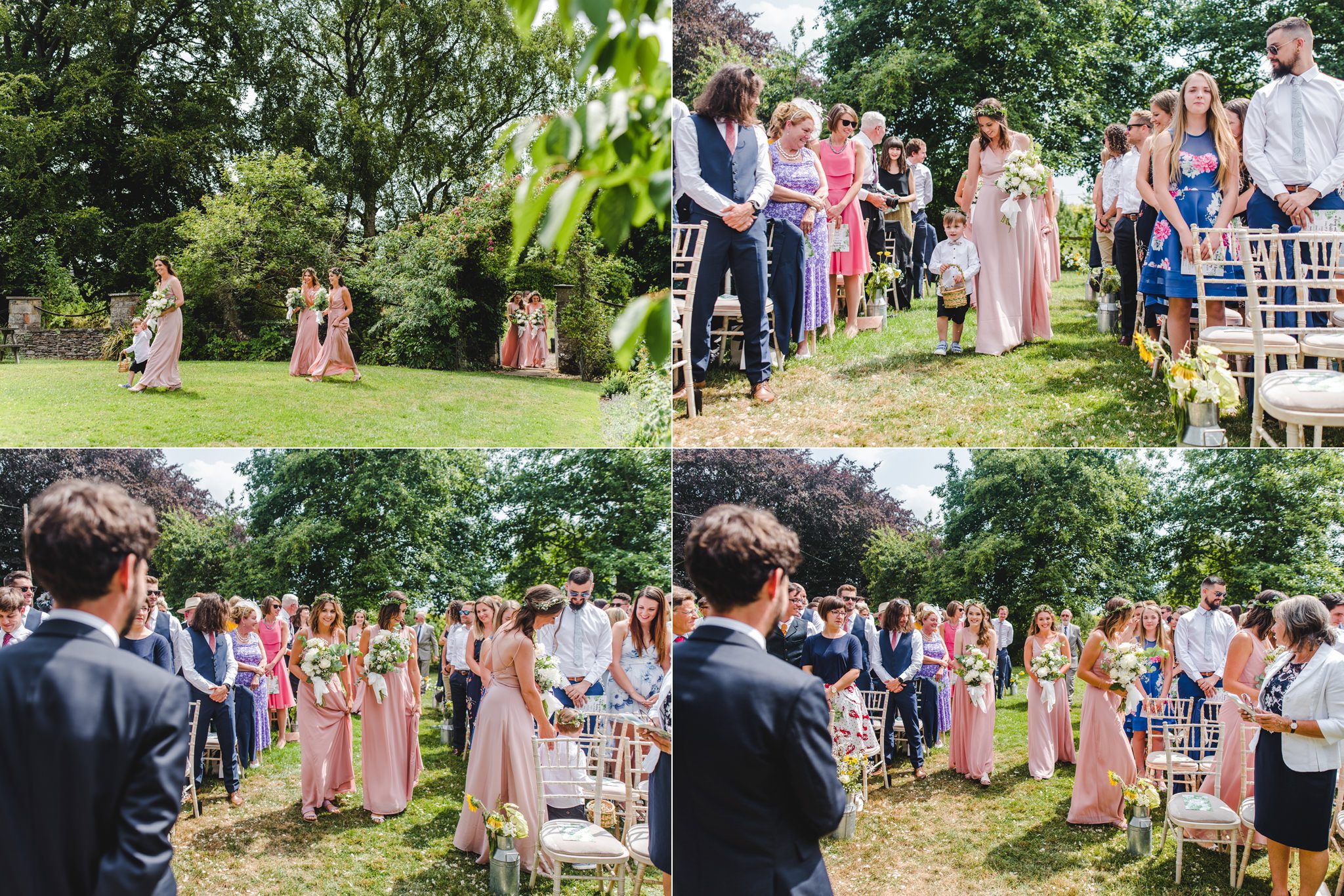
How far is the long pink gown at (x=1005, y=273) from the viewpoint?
6008mm

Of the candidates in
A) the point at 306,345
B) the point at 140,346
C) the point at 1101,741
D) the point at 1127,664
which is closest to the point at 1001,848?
the point at 1101,741

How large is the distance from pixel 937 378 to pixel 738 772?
11.1 feet

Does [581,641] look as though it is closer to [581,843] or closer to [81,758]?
[581,843]

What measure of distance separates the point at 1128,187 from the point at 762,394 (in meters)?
2.90

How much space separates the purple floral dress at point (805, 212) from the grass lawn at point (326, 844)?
10.6ft

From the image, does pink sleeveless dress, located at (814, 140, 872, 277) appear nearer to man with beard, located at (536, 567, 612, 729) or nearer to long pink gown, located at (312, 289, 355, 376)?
man with beard, located at (536, 567, 612, 729)

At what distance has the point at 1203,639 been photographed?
17.9 ft

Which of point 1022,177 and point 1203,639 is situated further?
point 1022,177

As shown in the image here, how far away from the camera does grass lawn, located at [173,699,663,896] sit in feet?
16.6

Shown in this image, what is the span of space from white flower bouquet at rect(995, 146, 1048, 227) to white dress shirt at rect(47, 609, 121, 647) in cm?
525

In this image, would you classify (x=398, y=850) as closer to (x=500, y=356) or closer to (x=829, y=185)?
(x=500, y=356)

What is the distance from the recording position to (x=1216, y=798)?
511 centimetres

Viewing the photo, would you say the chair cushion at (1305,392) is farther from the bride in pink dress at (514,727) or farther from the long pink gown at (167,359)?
the long pink gown at (167,359)

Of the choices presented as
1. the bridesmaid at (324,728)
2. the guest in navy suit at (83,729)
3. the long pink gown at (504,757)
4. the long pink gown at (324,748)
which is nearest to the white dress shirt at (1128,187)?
the long pink gown at (504,757)
